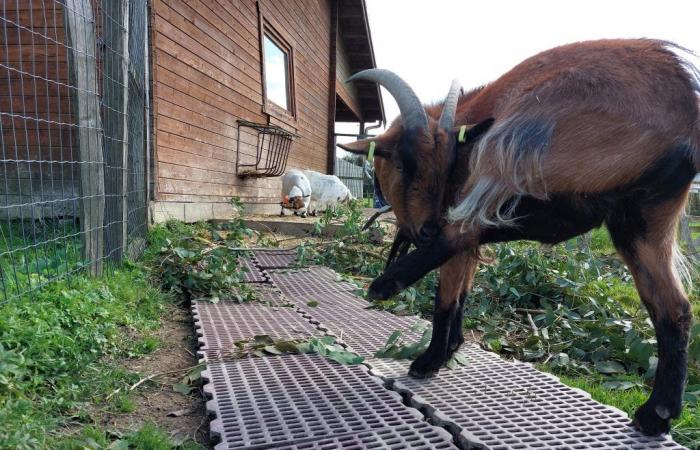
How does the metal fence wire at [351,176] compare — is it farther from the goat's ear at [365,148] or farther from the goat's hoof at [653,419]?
the goat's hoof at [653,419]

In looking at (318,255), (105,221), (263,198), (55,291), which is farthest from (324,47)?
(55,291)

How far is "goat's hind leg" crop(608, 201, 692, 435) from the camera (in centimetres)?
197

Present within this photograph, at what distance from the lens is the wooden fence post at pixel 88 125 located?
3.19m

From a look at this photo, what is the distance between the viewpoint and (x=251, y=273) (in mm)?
4875

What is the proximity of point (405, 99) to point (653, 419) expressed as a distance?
5.26ft

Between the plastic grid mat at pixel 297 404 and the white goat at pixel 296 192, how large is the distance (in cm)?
684

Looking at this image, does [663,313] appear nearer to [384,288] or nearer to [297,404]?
[384,288]

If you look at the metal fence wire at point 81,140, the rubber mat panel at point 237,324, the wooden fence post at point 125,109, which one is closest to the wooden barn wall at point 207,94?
the metal fence wire at point 81,140

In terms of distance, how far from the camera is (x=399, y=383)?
95.2 inches

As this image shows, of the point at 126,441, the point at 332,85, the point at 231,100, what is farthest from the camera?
the point at 332,85

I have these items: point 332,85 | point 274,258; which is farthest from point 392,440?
point 332,85

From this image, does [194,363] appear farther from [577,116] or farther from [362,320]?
[577,116]

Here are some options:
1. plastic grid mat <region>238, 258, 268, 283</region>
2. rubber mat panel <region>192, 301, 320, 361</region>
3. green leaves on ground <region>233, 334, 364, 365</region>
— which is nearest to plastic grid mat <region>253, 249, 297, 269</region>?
plastic grid mat <region>238, 258, 268, 283</region>

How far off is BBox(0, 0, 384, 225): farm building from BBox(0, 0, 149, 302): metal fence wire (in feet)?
0.04
